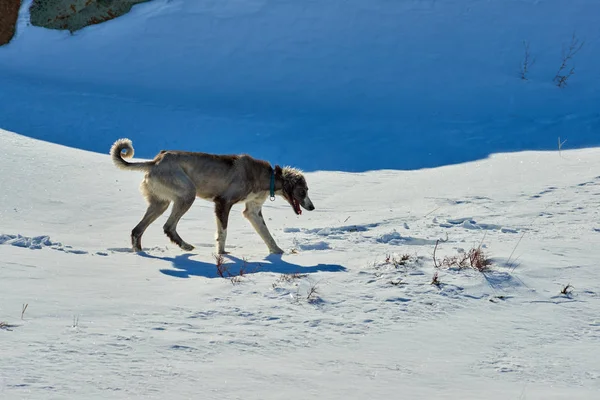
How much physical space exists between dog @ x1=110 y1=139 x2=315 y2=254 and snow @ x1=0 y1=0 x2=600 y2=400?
336 mm

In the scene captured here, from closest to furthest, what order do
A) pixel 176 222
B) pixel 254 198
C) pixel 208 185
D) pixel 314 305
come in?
pixel 314 305 < pixel 176 222 < pixel 208 185 < pixel 254 198

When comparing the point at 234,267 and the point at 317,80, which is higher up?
the point at 317,80

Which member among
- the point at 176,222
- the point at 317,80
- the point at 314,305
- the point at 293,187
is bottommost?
the point at 314,305

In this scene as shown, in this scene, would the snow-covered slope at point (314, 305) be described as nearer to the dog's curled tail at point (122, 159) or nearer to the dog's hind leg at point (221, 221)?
the dog's hind leg at point (221, 221)

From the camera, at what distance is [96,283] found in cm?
634

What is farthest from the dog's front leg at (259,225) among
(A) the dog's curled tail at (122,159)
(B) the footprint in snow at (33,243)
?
(B) the footprint in snow at (33,243)

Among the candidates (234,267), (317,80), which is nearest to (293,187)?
(234,267)

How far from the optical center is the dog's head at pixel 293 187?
972cm

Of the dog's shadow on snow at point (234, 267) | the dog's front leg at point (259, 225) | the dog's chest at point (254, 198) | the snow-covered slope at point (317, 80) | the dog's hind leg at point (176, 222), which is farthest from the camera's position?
the snow-covered slope at point (317, 80)

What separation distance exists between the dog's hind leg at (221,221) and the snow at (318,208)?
1.10 feet

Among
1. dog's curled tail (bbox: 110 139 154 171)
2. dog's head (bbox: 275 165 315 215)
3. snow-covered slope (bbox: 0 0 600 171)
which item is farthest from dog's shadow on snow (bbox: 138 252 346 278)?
snow-covered slope (bbox: 0 0 600 171)

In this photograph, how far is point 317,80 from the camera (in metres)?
18.9

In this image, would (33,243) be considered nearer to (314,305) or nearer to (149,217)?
(149,217)

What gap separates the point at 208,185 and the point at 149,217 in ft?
2.62
